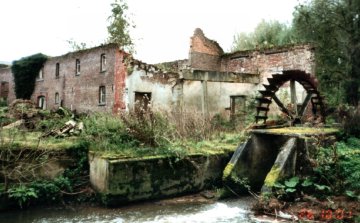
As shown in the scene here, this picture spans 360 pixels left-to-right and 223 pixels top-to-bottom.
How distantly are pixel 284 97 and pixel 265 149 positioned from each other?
29.9 feet

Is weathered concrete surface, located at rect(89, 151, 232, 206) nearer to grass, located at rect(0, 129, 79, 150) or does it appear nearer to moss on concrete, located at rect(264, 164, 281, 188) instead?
grass, located at rect(0, 129, 79, 150)

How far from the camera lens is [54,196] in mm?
8383

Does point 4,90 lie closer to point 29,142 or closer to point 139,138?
point 29,142

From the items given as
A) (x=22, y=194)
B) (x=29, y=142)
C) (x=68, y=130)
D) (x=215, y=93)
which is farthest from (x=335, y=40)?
(x=22, y=194)

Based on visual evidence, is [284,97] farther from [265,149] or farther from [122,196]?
[122,196]

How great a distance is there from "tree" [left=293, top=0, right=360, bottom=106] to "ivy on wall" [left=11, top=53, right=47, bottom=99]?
19724mm

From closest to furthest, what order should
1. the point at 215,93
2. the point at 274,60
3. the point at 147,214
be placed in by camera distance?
the point at 147,214 < the point at 215,93 < the point at 274,60

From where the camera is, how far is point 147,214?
7730 mm

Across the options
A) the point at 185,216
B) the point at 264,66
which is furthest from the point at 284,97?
the point at 185,216

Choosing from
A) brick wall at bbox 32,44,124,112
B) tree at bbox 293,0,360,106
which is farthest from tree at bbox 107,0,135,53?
tree at bbox 293,0,360,106

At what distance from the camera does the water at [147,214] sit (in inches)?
289

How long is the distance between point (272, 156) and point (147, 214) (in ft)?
14.4

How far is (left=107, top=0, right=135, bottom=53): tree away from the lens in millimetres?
29712

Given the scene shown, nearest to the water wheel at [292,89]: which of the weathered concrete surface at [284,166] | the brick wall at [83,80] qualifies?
the weathered concrete surface at [284,166]
